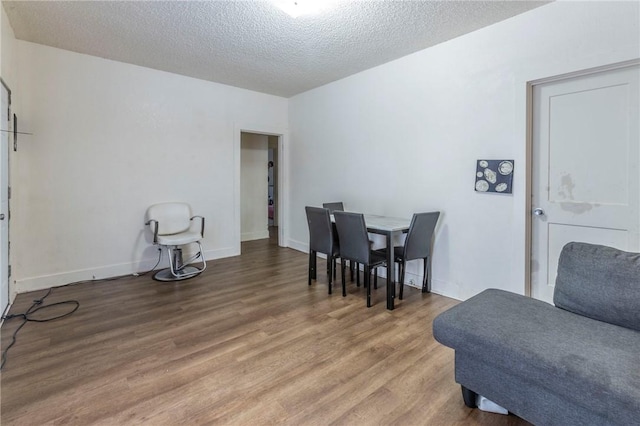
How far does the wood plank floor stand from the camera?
161 cm

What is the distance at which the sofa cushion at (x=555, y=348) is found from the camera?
111cm

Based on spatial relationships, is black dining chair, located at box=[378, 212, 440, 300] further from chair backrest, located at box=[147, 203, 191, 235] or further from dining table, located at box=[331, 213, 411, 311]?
chair backrest, located at box=[147, 203, 191, 235]

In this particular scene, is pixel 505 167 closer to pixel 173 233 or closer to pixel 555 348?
pixel 555 348

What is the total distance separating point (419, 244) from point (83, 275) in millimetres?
3845

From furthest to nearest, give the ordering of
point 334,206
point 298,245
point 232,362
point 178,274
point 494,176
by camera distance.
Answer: point 298,245 < point 334,206 < point 178,274 < point 494,176 < point 232,362

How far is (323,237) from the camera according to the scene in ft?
11.4

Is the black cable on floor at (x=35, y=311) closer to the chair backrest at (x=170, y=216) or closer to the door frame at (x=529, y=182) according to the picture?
the chair backrest at (x=170, y=216)

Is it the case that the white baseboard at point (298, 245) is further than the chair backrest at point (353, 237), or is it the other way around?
the white baseboard at point (298, 245)

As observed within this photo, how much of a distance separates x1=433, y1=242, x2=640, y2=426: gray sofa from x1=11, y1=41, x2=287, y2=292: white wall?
12.6ft

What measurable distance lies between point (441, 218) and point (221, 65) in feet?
10.4

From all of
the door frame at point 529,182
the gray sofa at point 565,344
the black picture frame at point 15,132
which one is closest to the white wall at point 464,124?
the door frame at point 529,182

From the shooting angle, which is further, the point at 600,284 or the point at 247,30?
the point at 247,30

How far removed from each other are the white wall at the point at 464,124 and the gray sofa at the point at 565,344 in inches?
42.8

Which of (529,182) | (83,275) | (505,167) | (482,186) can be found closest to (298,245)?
(83,275)
